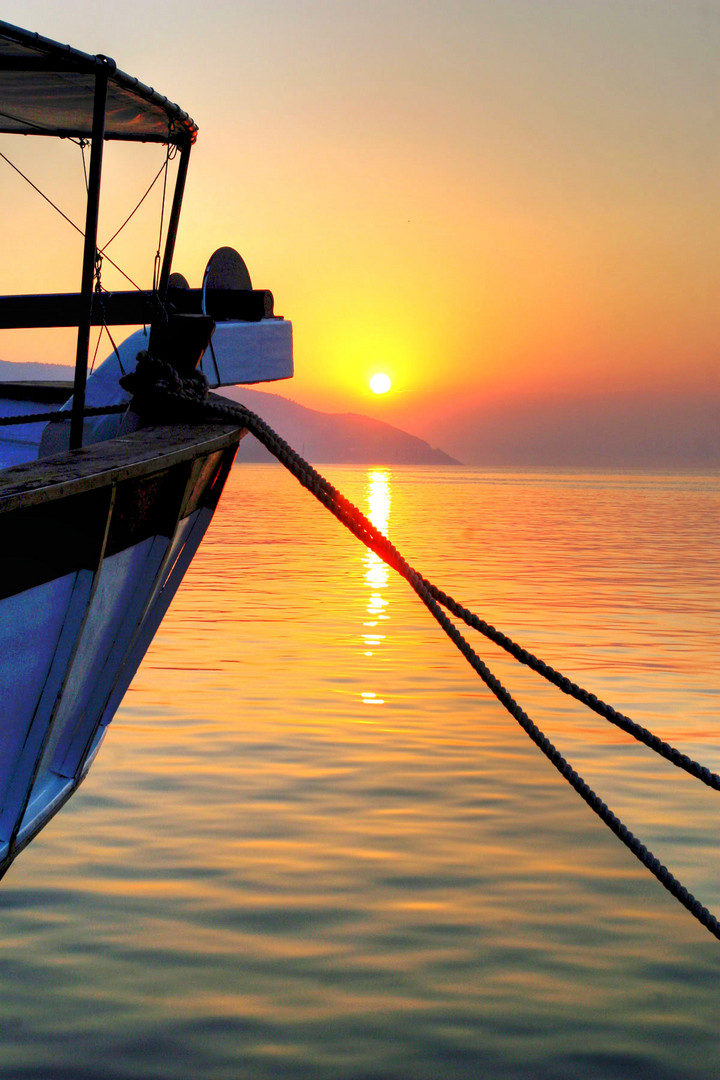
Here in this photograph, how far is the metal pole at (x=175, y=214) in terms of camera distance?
22.4 feet

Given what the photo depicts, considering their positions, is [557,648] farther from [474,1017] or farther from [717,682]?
[474,1017]

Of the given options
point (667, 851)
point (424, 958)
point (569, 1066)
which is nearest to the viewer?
point (569, 1066)

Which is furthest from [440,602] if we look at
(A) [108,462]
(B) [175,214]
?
(B) [175,214]

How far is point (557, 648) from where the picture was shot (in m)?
13.9

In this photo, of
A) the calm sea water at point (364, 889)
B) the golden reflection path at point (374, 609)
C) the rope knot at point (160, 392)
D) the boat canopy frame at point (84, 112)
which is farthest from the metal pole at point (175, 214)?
the golden reflection path at point (374, 609)

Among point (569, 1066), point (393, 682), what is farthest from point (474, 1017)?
point (393, 682)

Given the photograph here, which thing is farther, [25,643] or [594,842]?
[594,842]

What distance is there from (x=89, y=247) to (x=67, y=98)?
2.45 meters

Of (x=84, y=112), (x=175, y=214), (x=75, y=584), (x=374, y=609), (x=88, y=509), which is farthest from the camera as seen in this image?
(x=374, y=609)

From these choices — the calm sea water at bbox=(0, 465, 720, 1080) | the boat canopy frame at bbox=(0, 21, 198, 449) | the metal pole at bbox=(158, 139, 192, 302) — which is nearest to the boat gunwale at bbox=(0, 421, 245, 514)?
the boat canopy frame at bbox=(0, 21, 198, 449)

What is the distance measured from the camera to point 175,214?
22.8 ft

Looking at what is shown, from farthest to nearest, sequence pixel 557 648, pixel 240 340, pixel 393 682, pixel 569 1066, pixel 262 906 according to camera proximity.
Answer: pixel 557 648
pixel 393 682
pixel 240 340
pixel 262 906
pixel 569 1066

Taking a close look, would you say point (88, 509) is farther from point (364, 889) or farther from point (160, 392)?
point (364, 889)

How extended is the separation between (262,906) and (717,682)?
7.32 metres
